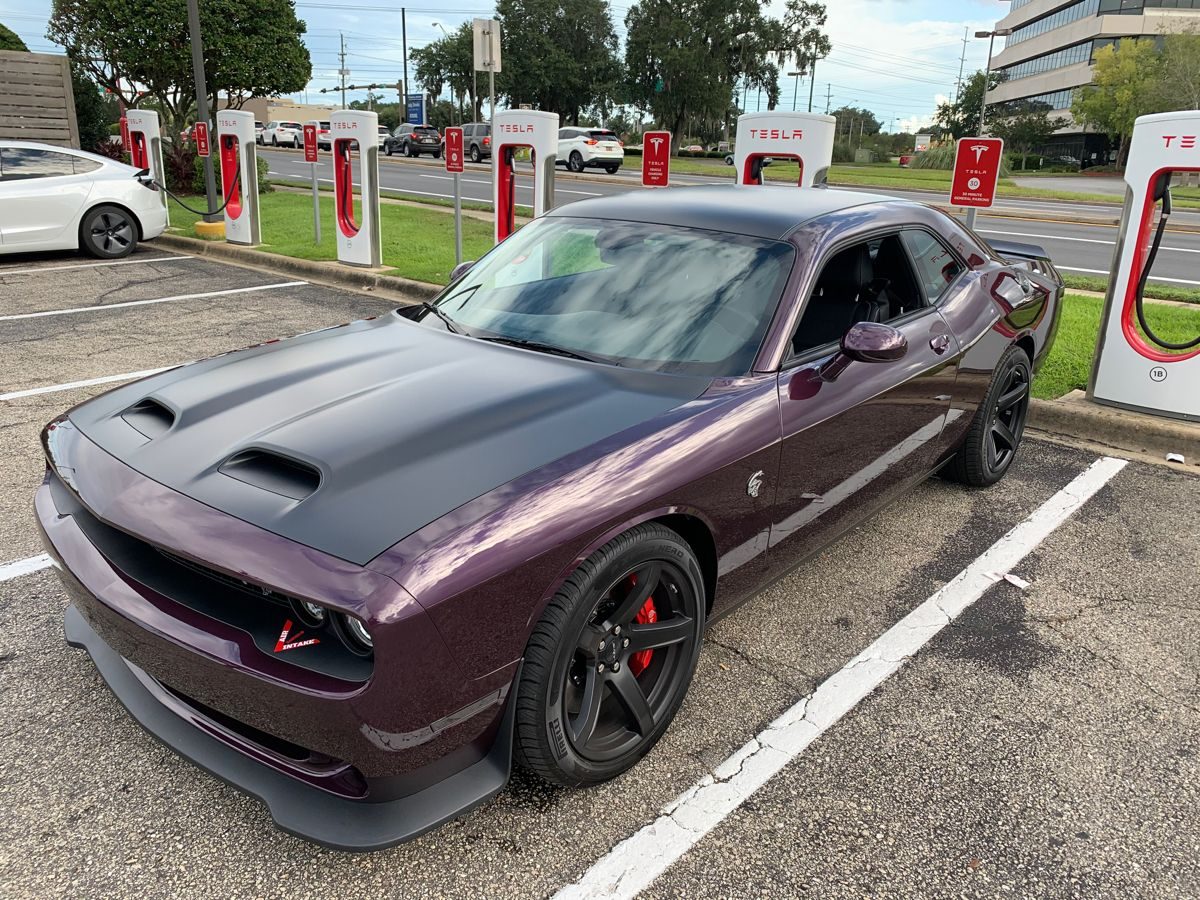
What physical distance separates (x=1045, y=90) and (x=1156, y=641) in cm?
9872

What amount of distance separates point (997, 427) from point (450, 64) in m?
82.0

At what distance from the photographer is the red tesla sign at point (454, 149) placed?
395 inches

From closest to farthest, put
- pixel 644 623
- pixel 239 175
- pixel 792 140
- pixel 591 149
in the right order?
pixel 644 623
pixel 792 140
pixel 239 175
pixel 591 149

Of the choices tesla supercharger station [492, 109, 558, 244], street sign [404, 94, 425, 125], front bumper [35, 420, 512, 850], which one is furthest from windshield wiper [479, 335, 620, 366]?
street sign [404, 94, 425, 125]

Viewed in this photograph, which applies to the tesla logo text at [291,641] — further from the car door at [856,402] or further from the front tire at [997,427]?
the front tire at [997,427]

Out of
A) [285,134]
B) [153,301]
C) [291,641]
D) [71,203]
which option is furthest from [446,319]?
[285,134]

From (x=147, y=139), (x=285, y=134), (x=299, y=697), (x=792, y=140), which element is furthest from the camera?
(x=285, y=134)

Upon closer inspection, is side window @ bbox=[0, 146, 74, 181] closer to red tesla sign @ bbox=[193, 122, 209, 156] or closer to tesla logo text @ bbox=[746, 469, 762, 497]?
red tesla sign @ bbox=[193, 122, 209, 156]

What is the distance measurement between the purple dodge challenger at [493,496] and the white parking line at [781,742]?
22cm

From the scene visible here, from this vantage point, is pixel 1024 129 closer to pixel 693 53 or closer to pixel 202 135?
pixel 693 53

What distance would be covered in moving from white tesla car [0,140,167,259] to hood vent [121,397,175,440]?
→ 987 centimetres

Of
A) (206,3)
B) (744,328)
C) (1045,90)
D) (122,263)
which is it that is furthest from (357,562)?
(1045,90)

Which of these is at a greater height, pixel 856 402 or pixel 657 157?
pixel 657 157

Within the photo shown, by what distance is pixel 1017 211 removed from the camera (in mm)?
22734
